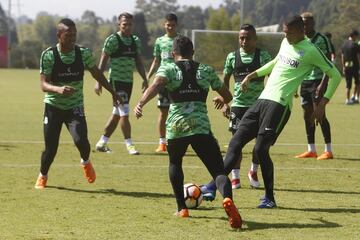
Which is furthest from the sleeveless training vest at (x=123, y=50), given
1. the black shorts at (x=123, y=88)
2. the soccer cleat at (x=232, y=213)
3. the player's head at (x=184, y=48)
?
the soccer cleat at (x=232, y=213)

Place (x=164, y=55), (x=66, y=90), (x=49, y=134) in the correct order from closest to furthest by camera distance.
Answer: (x=66, y=90) → (x=49, y=134) → (x=164, y=55)

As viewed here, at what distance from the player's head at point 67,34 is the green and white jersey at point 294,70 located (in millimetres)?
2497

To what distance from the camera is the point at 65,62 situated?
34.4 feet

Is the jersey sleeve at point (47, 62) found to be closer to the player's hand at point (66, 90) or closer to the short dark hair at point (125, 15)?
the player's hand at point (66, 90)

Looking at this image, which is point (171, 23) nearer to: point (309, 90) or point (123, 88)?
point (123, 88)

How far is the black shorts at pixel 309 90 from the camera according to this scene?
45.8ft

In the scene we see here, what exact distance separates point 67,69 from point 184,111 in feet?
8.07

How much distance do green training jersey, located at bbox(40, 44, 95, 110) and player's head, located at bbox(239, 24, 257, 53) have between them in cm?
193

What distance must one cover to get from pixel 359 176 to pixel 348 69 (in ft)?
53.2

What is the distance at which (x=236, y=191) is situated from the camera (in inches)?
418

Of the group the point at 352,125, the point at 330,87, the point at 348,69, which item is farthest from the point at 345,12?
the point at 330,87

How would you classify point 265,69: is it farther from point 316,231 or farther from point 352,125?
point 352,125

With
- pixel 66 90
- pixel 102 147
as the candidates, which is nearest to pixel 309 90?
pixel 102 147

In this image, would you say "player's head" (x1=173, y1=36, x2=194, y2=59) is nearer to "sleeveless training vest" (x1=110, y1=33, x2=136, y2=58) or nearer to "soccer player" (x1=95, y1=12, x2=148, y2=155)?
"soccer player" (x1=95, y1=12, x2=148, y2=155)
